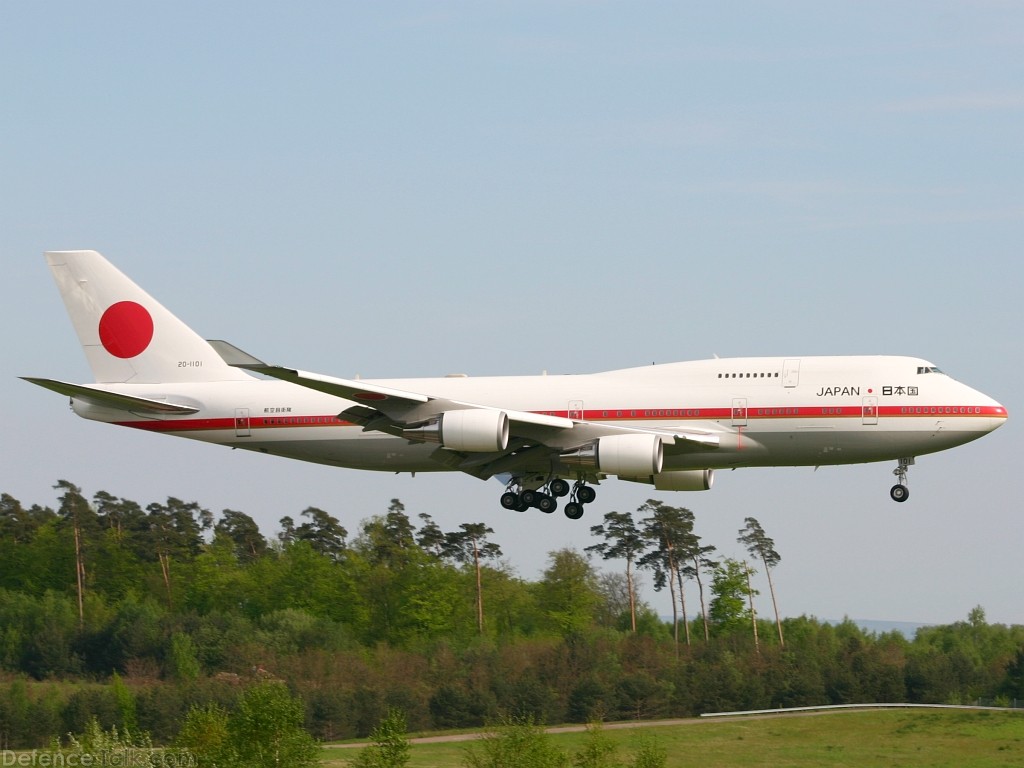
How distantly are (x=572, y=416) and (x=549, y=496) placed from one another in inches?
140

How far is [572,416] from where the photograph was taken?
50.5 metres

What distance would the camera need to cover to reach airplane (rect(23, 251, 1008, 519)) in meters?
47.9

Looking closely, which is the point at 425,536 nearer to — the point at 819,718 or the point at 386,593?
the point at 386,593

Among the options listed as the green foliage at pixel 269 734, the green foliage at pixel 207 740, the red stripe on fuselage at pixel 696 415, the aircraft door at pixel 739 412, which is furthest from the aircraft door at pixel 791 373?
the green foliage at pixel 207 740

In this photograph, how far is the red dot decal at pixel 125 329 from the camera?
187 ft

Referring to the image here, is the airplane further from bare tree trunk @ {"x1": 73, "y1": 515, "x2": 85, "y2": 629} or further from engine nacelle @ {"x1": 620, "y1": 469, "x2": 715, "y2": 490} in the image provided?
bare tree trunk @ {"x1": 73, "y1": 515, "x2": 85, "y2": 629}

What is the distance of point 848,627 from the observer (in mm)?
136375

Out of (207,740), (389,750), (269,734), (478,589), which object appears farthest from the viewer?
(478,589)

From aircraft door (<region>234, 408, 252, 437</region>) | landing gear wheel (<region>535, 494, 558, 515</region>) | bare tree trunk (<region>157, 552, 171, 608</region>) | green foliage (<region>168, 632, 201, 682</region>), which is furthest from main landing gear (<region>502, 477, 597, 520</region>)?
bare tree trunk (<region>157, 552, 171, 608</region>)

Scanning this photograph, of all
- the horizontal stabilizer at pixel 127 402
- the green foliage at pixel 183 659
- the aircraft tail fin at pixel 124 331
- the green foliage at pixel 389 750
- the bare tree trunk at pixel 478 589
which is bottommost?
the green foliage at pixel 389 750

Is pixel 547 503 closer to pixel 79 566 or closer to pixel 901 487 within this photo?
pixel 901 487

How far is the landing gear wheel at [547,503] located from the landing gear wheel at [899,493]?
457 inches

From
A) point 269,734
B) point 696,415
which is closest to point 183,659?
point 269,734

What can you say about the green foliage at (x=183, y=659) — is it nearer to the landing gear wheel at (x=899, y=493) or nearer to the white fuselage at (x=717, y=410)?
the white fuselage at (x=717, y=410)
